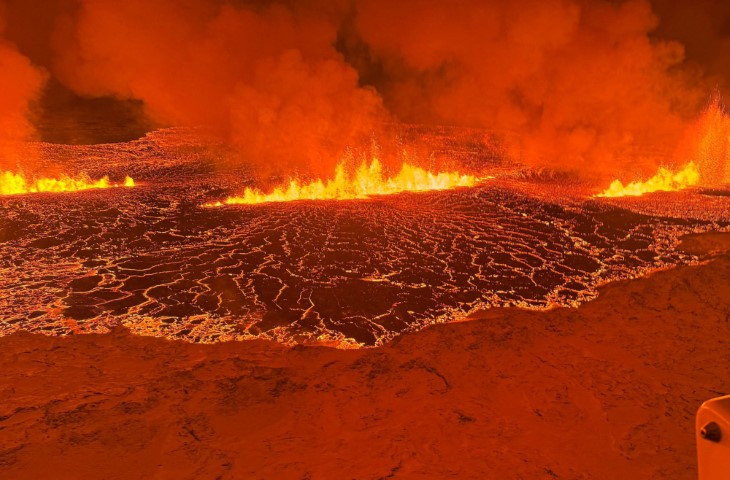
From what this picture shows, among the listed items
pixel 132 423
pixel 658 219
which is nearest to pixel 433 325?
pixel 132 423

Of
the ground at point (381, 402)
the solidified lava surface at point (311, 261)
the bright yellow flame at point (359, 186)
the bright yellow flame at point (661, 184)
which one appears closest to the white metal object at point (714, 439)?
the ground at point (381, 402)

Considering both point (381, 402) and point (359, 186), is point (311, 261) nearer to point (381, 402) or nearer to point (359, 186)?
point (381, 402)

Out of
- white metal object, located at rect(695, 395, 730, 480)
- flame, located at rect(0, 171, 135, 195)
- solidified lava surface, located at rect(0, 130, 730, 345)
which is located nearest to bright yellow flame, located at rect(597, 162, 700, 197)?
solidified lava surface, located at rect(0, 130, 730, 345)

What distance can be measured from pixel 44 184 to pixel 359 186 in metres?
12.9

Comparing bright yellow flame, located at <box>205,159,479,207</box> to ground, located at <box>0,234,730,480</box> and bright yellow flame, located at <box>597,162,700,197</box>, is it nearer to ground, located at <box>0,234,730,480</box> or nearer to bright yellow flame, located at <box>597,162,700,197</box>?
bright yellow flame, located at <box>597,162,700,197</box>

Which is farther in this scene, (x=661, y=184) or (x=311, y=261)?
(x=661, y=184)

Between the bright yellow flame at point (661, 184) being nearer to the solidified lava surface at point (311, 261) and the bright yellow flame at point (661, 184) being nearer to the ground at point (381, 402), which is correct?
the solidified lava surface at point (311, 261)

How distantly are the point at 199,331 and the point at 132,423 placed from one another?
1.68m

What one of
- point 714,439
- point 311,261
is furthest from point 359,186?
point 714,439

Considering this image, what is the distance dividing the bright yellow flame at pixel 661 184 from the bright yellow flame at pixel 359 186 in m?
5.04

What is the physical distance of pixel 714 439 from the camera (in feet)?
4.41

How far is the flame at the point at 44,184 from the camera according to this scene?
1708 centimetres

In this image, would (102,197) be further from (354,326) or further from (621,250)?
(621,250)

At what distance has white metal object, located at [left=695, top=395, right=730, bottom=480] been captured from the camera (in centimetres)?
131
